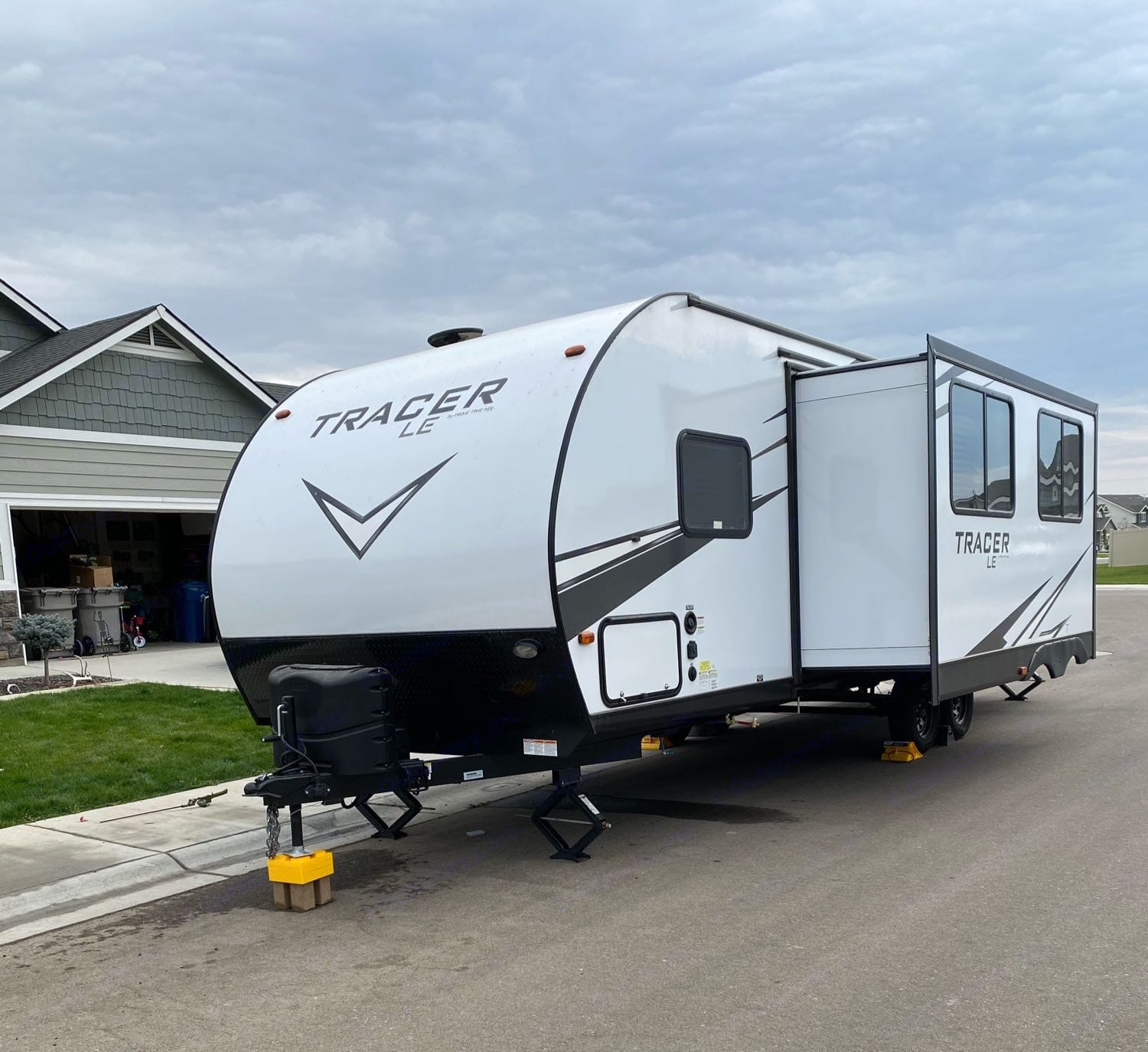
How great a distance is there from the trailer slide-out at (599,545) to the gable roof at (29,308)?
12.9m

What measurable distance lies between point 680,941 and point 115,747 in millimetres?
6134

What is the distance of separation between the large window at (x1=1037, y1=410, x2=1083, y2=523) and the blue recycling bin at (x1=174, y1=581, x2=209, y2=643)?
1405 cm

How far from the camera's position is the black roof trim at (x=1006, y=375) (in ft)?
25.5

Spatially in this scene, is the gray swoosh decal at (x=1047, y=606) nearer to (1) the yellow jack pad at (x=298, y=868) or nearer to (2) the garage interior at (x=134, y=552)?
(1) the yellow jack pad at (x=298, y=868)

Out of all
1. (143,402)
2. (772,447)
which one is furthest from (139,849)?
(143,402)

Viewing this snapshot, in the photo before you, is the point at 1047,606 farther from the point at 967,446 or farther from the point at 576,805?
the point at 576,805

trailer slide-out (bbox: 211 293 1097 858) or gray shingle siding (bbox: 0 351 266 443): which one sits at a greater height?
gray shingle siding (bbox: 0 351 266 443)

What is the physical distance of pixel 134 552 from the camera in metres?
20.9

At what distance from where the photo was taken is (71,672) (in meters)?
14.8

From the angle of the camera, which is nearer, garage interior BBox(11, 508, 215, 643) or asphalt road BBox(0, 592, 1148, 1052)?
asphalt road BBox(0, 592, 1148, 1052)

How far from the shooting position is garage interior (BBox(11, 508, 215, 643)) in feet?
63.8

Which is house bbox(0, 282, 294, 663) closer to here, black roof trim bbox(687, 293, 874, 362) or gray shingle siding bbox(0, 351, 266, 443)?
gray shingle siding bbox(0, 351, 266, 443)

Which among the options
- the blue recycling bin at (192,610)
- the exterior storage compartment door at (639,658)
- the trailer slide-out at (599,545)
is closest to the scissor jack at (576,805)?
the trailer slide-out at (599,545)

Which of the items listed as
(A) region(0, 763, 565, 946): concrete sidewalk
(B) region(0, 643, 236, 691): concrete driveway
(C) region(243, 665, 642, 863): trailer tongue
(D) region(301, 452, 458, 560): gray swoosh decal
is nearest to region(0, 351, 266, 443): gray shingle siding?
(B) region(0, 643, 236, 691): concrete driveway
